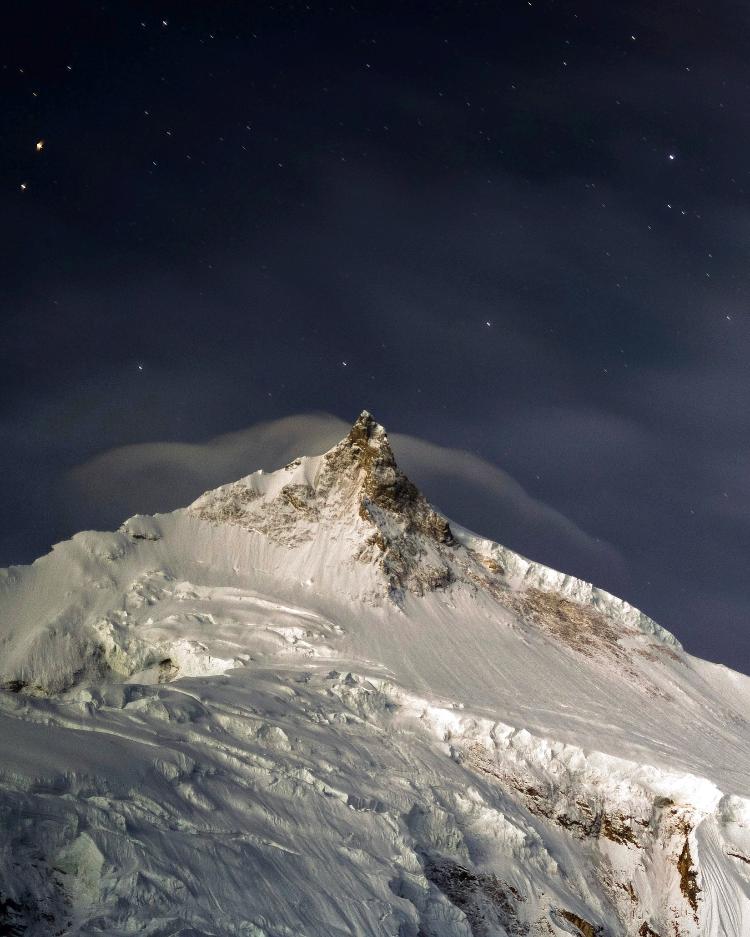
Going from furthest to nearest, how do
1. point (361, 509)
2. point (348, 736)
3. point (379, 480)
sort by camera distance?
1. point (379, 480)
2. point (361, 509)
3. point (348, 736)

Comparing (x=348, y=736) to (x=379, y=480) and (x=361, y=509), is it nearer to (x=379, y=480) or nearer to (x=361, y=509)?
(x=361, y=509)

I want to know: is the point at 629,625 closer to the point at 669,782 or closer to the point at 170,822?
the point at 669,782

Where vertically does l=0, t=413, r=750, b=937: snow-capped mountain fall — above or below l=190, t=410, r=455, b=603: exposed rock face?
below

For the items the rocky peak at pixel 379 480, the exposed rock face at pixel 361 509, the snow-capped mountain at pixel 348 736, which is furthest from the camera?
the rocky peak at pixel 379 480

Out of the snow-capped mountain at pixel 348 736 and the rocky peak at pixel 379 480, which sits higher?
the rocky peak at pixel 379 480

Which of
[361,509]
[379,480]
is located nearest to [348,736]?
[361,509]

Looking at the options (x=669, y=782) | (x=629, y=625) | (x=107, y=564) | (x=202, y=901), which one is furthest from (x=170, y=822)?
(x=629, y=625)

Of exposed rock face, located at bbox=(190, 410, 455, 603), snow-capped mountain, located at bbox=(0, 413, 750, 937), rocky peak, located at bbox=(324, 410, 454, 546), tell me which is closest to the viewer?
snow-capped mountain, located at bbox=(0, 413, 750, 937)

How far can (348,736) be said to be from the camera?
162 feet

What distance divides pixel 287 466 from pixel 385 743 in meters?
49.2

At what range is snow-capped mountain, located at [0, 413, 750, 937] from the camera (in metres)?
28.5

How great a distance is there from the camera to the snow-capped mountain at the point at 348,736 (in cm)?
2850

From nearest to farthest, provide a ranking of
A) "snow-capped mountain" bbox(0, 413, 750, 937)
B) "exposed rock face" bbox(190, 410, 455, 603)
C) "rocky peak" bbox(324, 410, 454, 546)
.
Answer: "snow-capped mountain" bbox(0, 413, 750, 937)
"exposed rock face" bbox(190, 410, 455, 603)
"rocky peak" bbox(324, 410, 454, 546)

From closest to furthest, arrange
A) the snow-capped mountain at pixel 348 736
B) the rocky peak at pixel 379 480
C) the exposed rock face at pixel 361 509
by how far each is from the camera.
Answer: the snow-capped mountain at pixel 348 736
the exposed rock face at pixel 361 509
the rocky peak at pixel 379 480
